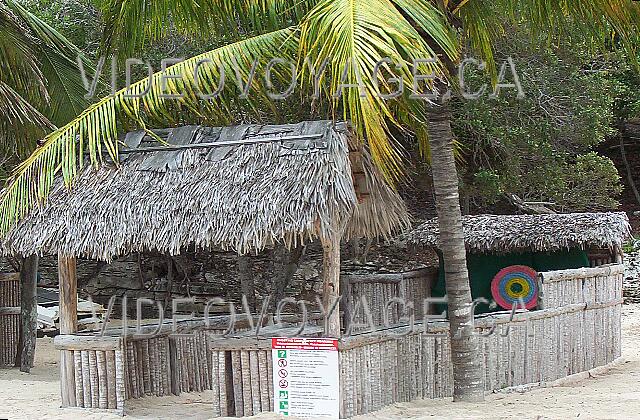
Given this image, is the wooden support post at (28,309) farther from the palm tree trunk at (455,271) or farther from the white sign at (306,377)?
the palm tree trunk at (455,271)

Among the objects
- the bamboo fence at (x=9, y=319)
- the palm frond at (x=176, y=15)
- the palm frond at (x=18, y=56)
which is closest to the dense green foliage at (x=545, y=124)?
the palm frond at (x=176, y=15)

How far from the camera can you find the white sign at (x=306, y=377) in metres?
7.24

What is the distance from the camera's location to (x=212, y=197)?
24.9 ft

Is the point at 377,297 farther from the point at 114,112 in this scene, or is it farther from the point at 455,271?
the point at 114,112

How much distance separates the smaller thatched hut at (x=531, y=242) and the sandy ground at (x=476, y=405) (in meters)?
1.71

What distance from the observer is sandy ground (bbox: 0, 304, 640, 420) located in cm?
742

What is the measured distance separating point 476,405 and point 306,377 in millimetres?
1721

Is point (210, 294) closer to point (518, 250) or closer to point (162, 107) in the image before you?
point (518, 250)

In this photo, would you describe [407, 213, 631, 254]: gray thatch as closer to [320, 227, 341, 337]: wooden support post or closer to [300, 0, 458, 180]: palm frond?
[320, 227, 341, 337]: wooden support post

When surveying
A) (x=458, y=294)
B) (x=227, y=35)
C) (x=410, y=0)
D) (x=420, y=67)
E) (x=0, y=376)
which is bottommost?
Answer: (x=0, y=376)

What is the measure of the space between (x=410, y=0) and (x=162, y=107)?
9.04 ft

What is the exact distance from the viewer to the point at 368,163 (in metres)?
8.15

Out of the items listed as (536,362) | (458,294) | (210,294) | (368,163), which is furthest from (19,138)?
(210,294)

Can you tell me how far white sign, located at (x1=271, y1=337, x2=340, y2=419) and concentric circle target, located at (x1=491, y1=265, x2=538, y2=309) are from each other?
5348 mm
